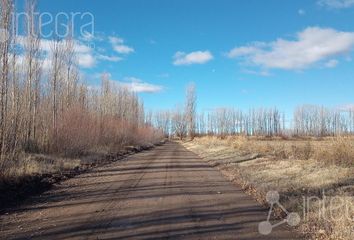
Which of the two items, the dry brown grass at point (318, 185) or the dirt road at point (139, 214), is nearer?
the dirt road at point (139, 214)

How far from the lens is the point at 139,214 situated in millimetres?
9570

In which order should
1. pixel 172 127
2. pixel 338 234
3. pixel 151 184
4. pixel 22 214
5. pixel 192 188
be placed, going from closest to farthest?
pixel 338 234 → pixel 22 214 → pixel 192 188 → pixel 151 184 → pixel 172 127

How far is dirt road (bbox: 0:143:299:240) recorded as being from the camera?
305 inches

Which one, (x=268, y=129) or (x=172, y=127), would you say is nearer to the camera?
(x=268, y=129)

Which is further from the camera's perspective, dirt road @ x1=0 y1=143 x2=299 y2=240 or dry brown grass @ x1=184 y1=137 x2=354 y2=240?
dry brown grass @ x1=184 y1=137 x2=354 y2=240

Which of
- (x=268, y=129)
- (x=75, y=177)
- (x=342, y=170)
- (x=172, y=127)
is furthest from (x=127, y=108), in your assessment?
(x=172, y=127)

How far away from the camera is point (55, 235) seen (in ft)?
24.7

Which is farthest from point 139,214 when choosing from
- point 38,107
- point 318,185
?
point 38,107

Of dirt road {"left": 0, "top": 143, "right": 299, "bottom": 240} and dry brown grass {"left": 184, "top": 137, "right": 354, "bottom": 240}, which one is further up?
dry brown grass {"left": 184, "top": 137, "right": 354, "bottom": 240}

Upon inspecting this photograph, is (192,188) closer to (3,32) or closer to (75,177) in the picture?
(75,177)

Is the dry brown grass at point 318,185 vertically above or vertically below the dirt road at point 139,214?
above

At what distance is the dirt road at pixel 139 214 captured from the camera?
305 inches

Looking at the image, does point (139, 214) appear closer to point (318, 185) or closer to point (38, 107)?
point (318, 185)

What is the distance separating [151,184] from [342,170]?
6.79m
